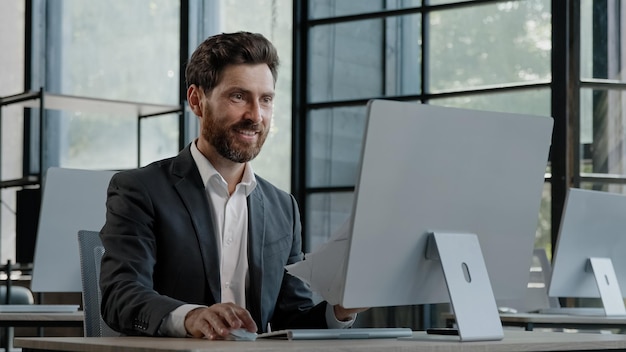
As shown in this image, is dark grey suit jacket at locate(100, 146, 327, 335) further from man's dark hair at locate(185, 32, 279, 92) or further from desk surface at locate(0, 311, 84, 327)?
desk surface at locate(0, 311, 84, 327)

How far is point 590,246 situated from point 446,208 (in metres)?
1.57

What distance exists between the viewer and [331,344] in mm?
1743

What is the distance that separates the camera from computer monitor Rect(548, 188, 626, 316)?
11.1ft

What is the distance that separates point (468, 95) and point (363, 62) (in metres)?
0.83

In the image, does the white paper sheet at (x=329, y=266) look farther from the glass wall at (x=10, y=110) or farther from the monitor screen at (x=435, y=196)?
the glass wall at (x=10, y=110)

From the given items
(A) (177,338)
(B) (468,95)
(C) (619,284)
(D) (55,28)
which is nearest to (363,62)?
(B) (468,95)

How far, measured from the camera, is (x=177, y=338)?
189cm

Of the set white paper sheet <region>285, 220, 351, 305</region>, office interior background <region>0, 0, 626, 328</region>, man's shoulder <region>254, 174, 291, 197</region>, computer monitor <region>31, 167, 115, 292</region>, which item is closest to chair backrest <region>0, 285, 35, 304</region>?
office interior background <region>0, 0, 626, 328</region>

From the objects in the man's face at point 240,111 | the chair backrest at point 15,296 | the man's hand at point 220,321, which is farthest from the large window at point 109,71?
the man's hand at point 220,321

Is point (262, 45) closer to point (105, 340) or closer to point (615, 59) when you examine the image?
point (105, 340)

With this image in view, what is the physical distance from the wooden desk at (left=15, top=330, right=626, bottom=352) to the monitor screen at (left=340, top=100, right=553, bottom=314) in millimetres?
115

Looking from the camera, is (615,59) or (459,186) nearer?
(459,186)

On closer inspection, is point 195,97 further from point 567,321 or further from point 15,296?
point 15,296

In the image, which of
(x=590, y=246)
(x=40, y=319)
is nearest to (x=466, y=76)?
(x=590, y=246)
